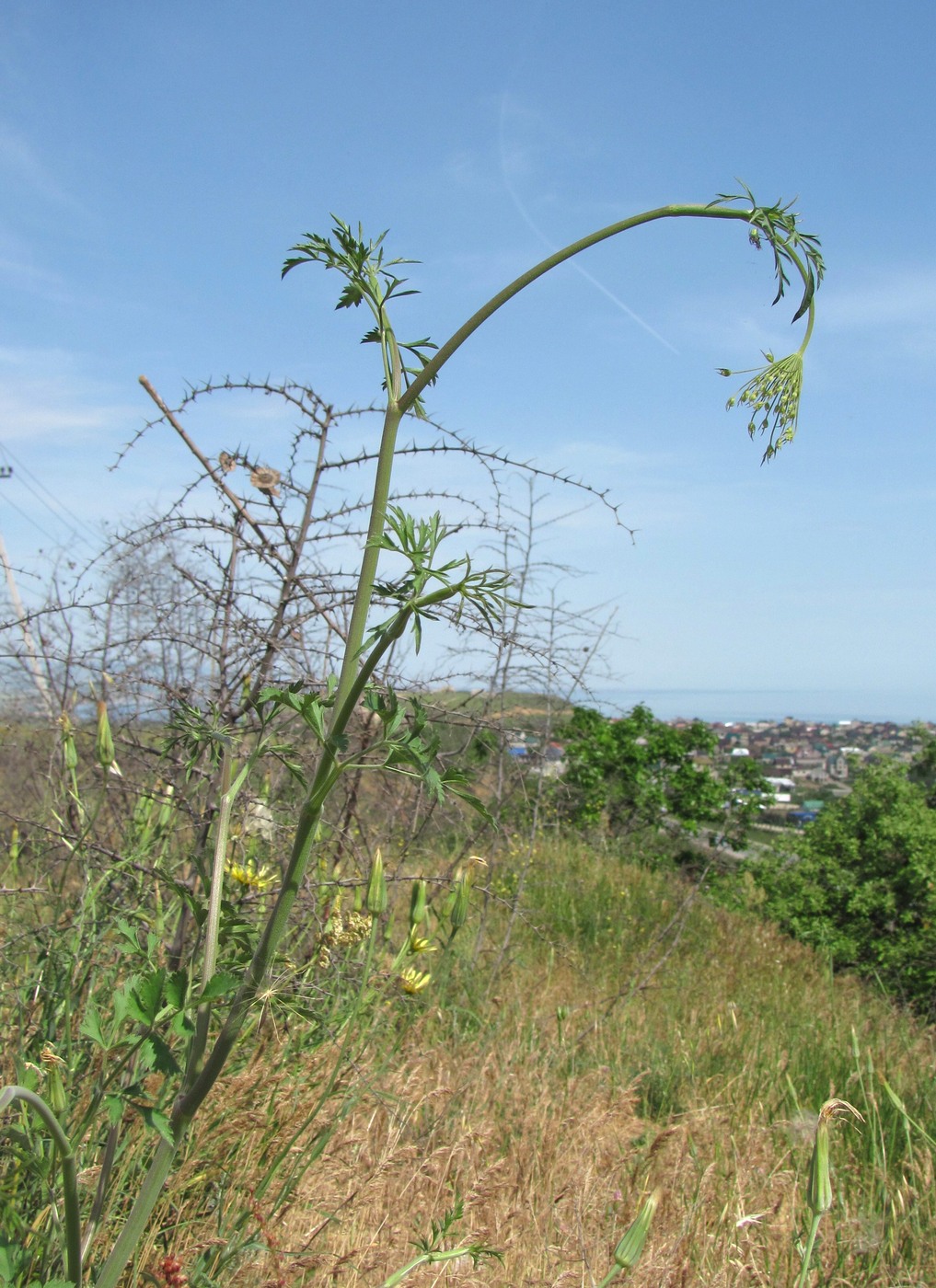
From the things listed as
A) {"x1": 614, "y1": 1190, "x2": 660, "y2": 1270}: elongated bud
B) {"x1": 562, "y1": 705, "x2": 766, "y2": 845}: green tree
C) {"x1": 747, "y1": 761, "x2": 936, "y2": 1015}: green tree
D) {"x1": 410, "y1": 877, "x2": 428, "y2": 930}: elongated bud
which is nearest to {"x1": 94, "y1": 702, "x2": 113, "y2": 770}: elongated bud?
{"x1": 410, "y1": 877, "x2": 428, "y2": 930}: elongated bud

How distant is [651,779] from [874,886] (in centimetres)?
298

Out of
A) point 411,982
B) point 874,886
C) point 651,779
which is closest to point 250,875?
point 411,982

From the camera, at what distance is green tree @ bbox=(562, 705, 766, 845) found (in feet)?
29.6

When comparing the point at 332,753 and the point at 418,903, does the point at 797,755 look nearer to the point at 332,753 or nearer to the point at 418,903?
the point at 418,903

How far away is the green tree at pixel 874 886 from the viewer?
20.4 feet

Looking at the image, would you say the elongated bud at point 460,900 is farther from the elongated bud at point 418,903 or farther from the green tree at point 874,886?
the green tree at point 874,886

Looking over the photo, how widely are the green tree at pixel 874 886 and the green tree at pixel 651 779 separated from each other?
5.26 ft

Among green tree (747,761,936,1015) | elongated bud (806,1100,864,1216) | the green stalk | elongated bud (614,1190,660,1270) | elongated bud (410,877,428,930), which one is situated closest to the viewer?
the green stalk

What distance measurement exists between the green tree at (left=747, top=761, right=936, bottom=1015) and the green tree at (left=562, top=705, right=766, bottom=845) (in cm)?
160

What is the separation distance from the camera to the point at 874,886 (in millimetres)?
6609

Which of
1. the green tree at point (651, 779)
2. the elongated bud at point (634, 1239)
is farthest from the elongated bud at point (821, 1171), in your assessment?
the green tree at point (651, 779)

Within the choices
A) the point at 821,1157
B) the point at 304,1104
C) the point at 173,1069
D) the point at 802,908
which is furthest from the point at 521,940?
the point at 173,1069

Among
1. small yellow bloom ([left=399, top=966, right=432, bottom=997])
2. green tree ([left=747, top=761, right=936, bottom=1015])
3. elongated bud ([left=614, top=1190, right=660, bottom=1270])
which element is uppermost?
elongated bud ([left=614, top=1190, right=660, bottom=1270])

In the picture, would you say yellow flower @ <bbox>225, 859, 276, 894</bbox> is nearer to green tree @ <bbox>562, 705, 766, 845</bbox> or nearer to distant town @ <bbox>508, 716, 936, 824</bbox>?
distant town @ <bbox>508, 716, 936, 824</bbox>
